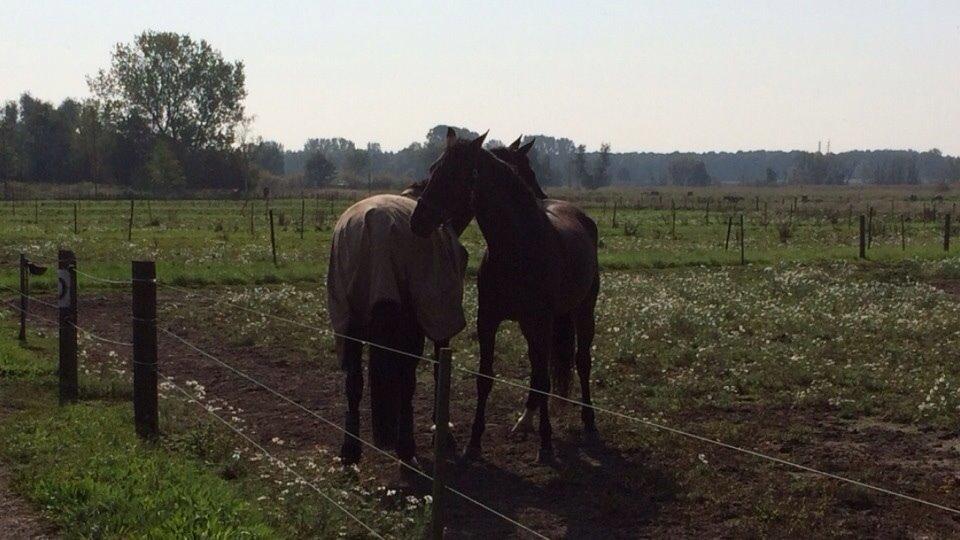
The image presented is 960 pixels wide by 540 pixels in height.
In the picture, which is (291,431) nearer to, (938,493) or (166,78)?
(938,493)

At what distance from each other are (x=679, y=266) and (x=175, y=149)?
71.8 meters

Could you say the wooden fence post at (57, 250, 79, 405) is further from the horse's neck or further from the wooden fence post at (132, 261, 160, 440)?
the horse's neck

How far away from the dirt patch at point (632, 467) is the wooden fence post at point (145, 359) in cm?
106

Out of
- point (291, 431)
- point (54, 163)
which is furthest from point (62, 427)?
point (54, 163)

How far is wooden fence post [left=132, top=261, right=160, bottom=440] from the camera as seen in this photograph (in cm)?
879

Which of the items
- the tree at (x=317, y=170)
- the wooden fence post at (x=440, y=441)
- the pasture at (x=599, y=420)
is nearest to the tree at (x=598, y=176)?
the tree at (x=317, y=170)

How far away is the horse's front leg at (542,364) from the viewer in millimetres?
9383

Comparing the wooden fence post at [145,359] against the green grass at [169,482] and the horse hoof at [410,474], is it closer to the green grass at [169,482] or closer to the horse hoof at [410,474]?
the green grass at [169,482]

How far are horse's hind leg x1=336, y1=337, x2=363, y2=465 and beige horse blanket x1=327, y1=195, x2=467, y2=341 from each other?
0.50 ft

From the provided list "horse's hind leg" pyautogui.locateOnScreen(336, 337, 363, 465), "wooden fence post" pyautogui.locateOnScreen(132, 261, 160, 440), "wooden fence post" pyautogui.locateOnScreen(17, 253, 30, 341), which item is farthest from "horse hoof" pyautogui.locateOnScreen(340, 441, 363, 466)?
"wooden fence post" pyautogui.locateOnScreen(17, 253, 30, 341)

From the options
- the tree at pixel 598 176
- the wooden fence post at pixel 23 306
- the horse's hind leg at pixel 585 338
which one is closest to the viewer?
the horse's hind leg at pixel 585 338

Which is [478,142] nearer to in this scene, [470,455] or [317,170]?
[470,455]

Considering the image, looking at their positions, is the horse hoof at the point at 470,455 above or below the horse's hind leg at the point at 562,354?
below

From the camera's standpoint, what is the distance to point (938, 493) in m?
8.16
